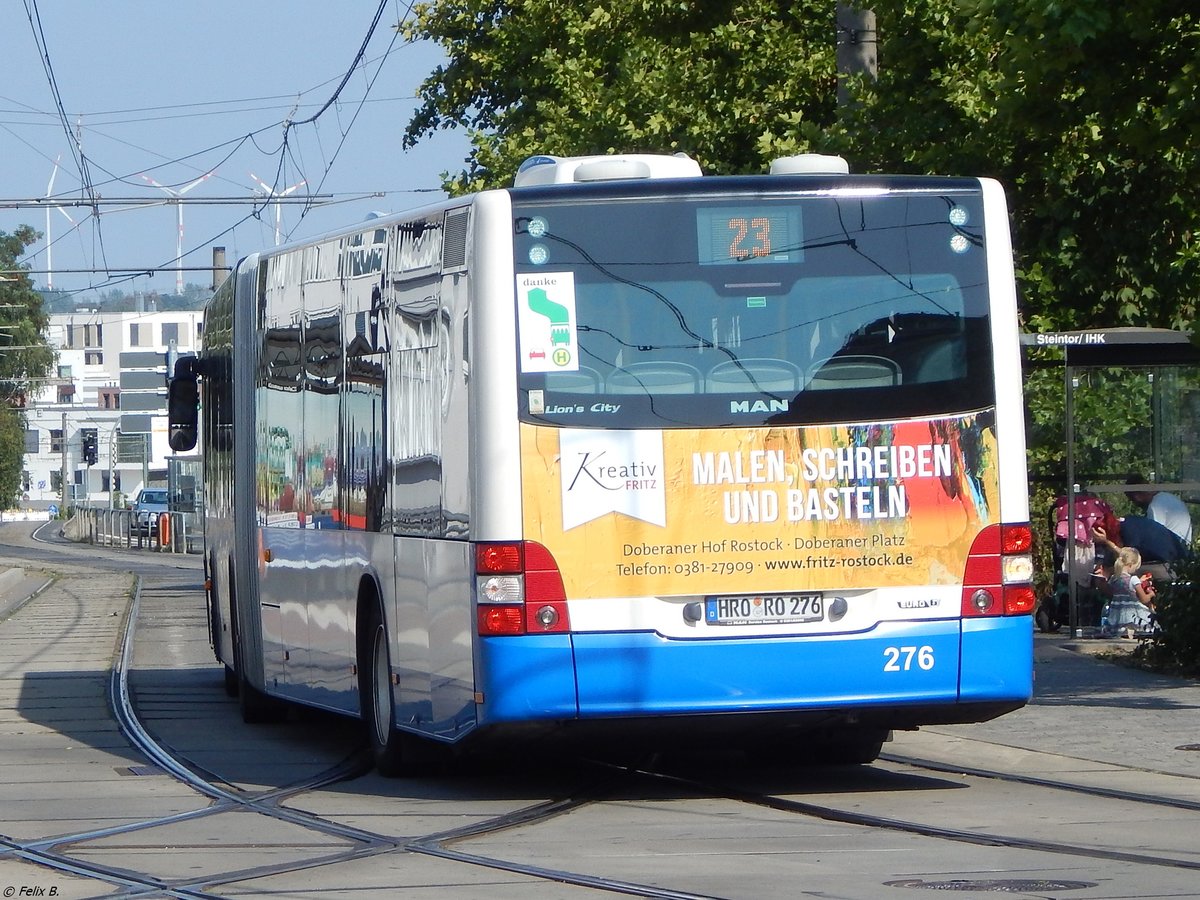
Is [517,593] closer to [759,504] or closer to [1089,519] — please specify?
[759,504]

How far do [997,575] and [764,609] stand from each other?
1.06 metres

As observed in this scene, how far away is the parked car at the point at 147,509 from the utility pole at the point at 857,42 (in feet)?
161

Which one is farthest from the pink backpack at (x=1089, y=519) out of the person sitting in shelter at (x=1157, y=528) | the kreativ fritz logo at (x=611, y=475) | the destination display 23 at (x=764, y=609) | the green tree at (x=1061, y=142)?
the kreativ fritz logo at (x=611, y=475)

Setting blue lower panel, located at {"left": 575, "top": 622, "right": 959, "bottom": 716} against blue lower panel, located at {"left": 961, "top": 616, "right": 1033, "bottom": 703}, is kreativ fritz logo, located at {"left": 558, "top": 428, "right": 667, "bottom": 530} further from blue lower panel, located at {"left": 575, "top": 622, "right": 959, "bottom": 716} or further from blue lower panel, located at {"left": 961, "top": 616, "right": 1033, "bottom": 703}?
blue lower panel, located at {"left": 961, "top": 616, "right": 1033, "bottom": 703}

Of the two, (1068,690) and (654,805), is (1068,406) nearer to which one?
(1068,690)

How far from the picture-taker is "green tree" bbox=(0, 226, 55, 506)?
112500 millimetres

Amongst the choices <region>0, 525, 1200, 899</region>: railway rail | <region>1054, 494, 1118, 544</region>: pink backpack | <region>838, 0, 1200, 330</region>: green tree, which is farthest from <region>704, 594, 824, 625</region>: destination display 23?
<region>1054, 494, 1118, 544</region>: pink backpack

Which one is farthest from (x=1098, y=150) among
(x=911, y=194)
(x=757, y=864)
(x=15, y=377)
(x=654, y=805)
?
(x=15, y=377)

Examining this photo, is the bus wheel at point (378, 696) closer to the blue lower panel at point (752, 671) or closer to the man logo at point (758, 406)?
the blue lower panel at point (752, 671)

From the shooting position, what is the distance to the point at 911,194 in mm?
10016

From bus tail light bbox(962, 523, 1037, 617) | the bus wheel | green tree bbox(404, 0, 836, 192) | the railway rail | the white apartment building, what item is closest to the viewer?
the railway rail

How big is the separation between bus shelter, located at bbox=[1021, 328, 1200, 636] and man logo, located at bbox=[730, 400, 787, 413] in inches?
329

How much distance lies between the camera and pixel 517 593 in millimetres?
9398

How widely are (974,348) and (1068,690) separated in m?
5.08
